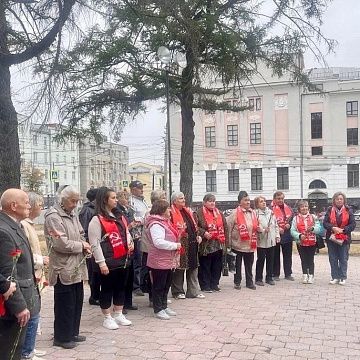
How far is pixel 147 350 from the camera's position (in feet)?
17.0

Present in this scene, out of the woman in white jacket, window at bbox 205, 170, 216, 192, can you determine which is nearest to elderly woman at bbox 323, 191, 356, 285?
the woman in white jacket

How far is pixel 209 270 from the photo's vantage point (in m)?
8.34

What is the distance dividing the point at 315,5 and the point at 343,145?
125ft

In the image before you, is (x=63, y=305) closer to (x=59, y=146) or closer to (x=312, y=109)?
(x=59, y=146)

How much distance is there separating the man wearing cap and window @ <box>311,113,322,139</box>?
41.4 meters

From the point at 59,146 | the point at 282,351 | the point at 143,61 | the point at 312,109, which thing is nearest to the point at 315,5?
the point at 143,61

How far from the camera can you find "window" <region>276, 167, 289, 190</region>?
1884 inches

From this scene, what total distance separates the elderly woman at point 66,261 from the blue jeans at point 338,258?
5.29 metres

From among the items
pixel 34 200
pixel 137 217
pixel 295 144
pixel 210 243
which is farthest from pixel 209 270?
pixel 295 144

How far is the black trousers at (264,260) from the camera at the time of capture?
9047 mm

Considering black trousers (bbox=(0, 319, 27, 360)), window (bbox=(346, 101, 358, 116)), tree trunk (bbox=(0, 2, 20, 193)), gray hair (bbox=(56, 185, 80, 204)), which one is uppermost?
window (bbox=(346, 101, 358, 116))

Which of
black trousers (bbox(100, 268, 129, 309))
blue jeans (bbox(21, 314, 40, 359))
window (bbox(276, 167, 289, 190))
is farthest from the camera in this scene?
window (bbox(276, 167, 289, 190))

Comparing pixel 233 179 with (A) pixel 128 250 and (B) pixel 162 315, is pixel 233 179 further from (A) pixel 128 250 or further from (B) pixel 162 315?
(A) pixel 128 250

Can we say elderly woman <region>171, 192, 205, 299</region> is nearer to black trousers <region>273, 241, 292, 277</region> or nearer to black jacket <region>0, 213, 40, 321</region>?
black trousers <region>273, 241, 292, 277</region>
